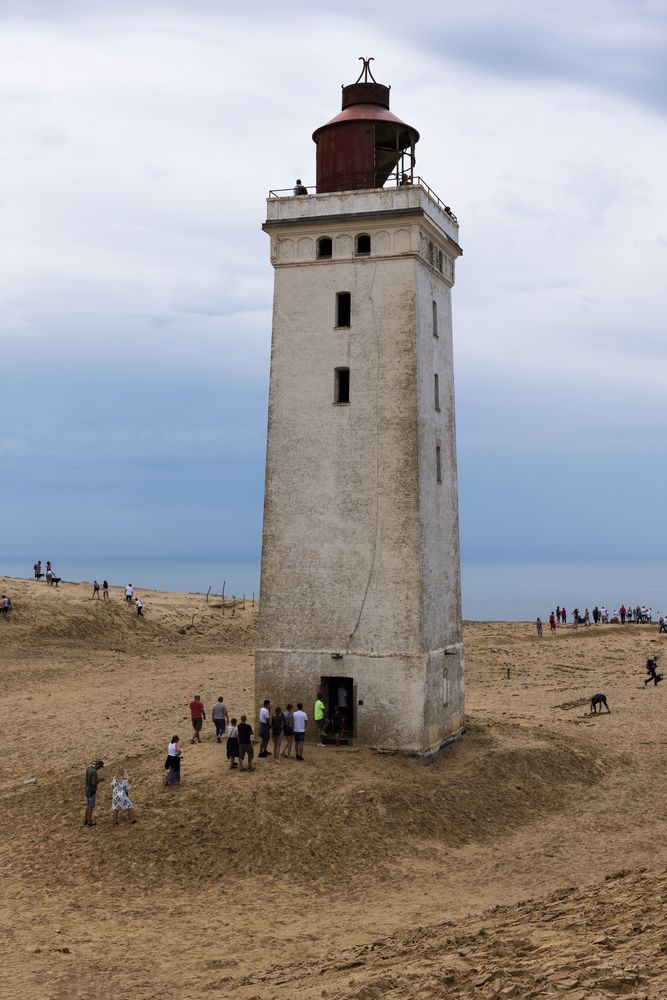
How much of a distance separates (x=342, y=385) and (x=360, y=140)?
7.72 metres

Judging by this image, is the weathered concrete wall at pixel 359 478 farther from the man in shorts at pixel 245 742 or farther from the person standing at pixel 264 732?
the man in shorts at pixel 245 742

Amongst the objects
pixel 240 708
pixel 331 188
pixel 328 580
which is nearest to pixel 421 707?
pixel 328 580

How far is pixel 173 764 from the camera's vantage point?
23.2 meters

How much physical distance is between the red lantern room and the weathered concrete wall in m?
1.32

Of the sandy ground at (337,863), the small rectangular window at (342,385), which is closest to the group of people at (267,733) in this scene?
the sandy ground at (337,863)

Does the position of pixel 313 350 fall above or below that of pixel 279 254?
below

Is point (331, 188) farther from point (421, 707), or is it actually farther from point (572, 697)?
point (572, 697)

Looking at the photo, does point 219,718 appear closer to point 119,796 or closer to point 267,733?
point 267,733

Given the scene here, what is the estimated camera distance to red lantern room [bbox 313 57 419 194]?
29406 millimetres

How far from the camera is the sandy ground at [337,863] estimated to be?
14195mm

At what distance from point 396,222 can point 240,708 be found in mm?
18349

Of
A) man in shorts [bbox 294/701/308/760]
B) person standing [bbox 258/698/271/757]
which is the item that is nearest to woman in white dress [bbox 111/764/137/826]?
person standing [bbox 258/698/271/757]

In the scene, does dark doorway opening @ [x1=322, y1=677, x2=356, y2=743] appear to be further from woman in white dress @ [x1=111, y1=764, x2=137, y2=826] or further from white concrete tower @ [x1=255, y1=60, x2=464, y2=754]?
woman in white dress @ [x1=111, y1=764, x2=137, y2=826]

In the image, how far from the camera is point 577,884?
64.8 ft
